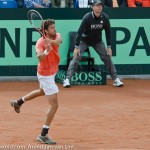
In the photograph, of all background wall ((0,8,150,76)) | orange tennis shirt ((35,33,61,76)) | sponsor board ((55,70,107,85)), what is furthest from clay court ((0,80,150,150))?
orange tennis shirt ((35,33,61,76))

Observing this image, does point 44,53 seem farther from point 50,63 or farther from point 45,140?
point 45,140

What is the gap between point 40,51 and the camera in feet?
30.0

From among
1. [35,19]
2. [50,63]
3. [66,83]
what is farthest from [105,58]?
[50,63]

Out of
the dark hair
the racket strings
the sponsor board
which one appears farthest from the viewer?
the sponsor board

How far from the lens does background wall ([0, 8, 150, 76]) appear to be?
15.4 meters

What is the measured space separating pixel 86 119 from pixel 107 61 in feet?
12.4

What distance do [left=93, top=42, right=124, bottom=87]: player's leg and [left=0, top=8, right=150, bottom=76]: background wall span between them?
42.7 inches

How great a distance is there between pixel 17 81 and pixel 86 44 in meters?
2.17

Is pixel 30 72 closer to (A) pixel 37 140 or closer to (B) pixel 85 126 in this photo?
(B) pixel 85 126

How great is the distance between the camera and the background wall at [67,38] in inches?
608

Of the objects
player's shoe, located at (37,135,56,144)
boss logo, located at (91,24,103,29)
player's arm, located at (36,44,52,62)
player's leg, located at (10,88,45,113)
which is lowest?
player's shoe, located at (37,135,56,144)

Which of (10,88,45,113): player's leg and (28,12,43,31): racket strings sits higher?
(28,12,43,31): racket strings

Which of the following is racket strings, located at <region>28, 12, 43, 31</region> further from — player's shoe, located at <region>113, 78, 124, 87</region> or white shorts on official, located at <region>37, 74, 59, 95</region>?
player's shoe, located at <region>113, 78, 124, 87</region>

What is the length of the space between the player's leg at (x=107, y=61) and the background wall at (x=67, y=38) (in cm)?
108
